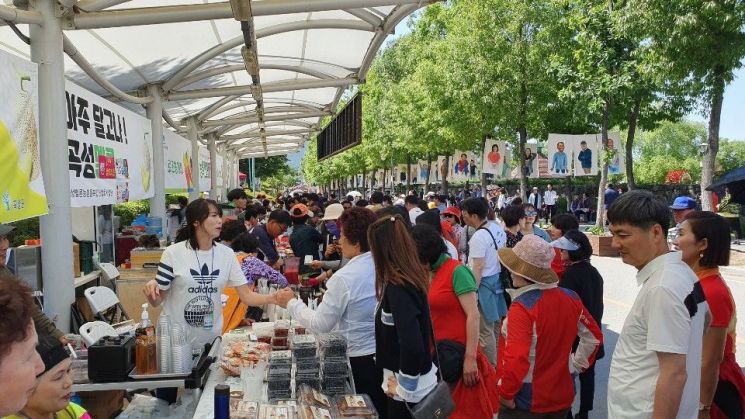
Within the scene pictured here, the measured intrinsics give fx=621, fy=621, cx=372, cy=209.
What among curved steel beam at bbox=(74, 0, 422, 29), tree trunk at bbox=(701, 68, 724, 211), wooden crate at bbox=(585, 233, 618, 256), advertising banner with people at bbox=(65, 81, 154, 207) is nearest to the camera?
curved steel beam at bbox=(74, 0, 422, 29)

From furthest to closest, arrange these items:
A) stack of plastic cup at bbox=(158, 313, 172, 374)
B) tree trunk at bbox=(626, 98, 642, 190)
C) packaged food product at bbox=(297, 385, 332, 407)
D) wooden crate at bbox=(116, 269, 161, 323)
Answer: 1. tree trunk at bbox=(626, 98, 642, 190)
2. wooden crate at bbox=(116, 269, 161, 323)
3. stack of plastic cup at bbox=(158, 313, 172, 374)
4. packaged food product at bbox=(297, 385, 332, 407)

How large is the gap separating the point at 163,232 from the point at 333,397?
32.4 ft

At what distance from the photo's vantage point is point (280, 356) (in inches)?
147

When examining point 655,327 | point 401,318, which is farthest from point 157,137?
point 655,327

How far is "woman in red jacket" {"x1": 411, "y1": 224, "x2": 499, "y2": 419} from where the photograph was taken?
12.3 ft

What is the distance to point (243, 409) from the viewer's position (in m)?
3.35

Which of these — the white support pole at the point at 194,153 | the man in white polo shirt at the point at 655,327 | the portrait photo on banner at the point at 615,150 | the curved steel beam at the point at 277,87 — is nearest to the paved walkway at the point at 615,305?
the man in white polo shirt at the point at 655,327

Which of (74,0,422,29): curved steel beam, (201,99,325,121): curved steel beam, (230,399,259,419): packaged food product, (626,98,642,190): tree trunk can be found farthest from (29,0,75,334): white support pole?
(626,98,642,190): tree trunk

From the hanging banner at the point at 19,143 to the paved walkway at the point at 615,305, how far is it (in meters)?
5.35

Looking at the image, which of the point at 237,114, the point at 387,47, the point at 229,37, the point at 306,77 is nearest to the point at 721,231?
the point at 229,37

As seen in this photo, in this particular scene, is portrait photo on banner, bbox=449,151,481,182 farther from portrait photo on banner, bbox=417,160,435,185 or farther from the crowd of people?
the crowd of people

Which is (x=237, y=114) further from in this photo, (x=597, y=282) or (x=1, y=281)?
(x=1, y=281)

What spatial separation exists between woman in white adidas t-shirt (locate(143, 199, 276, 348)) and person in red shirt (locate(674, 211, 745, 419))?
2690 millimetres

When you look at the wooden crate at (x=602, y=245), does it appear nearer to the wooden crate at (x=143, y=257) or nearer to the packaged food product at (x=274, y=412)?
the wooden crate at (x=143, y=257)
